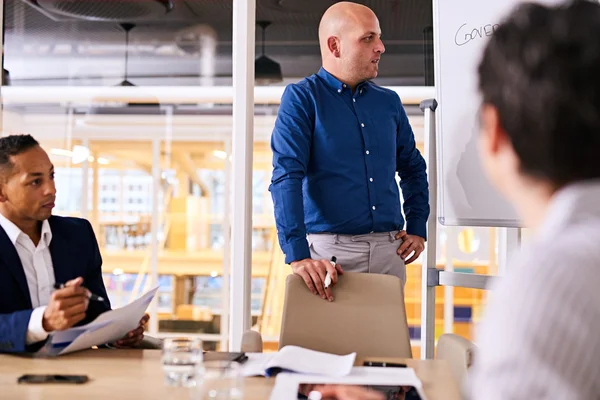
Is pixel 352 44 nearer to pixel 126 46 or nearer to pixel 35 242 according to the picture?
pixel 35 242

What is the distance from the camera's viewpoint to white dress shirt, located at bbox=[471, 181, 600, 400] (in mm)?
664

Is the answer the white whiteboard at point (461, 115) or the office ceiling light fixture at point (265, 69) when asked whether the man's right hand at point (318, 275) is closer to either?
the white whiteboard at point (461, 115)

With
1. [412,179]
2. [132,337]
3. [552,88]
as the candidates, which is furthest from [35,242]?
[552,88]

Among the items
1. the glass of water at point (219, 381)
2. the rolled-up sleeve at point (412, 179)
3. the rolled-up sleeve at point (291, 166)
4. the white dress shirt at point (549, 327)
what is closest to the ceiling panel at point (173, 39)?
the rolled-up sleeve at point (412, 179)

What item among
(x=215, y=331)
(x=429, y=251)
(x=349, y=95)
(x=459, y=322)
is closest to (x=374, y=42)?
(x=349, y=95)

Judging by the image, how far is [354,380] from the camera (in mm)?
1628

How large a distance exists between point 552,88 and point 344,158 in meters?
2.11

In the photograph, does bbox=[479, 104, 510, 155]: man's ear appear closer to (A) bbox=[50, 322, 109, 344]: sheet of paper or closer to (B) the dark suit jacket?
(A) bbox=[50, 322, 109, 344]: sheet of paper

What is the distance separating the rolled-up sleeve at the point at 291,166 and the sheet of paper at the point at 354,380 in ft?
3.11

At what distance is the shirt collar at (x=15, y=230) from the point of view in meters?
2.35

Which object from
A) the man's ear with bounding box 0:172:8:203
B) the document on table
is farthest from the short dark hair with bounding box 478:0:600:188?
the man's ear with bounding box 0:172:8:203

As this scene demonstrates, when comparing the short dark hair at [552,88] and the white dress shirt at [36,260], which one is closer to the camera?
the short dark hair at [552,88]

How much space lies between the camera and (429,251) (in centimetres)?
329

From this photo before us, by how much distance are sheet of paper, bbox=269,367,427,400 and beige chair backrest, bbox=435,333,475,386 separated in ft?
0.73
